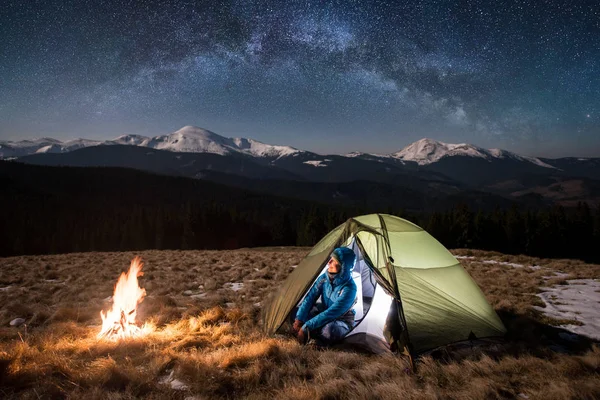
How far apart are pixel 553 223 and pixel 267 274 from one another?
75747 mm

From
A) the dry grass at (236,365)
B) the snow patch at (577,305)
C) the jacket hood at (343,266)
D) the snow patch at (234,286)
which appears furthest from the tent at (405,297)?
the snow patch at (234,286)

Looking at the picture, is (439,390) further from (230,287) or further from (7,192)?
(7,192)

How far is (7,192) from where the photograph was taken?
151250 millimetres

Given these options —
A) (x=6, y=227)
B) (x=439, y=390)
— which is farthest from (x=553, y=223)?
(x=6, y=227)

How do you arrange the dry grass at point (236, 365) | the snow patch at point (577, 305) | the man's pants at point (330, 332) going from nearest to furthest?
the dry grass at point (236, 365), the man's pants at point (330, 332), the snow patch at point (577, 305)

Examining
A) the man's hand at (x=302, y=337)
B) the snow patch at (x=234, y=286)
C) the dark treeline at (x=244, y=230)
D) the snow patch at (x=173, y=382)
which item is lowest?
the dark treeline at (x=244, y=230)

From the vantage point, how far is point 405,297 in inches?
249

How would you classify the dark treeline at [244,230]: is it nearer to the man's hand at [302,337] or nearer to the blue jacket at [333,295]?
the blue jacket at [333,295]

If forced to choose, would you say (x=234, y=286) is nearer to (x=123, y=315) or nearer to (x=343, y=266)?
(x=123, y=315)

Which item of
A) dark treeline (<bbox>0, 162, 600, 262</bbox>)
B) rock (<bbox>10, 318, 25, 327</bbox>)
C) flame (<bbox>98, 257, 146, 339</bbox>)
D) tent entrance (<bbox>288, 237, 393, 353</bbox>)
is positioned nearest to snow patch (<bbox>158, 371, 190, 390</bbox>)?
flame (<bbox>98, 257, 146, 339</bbox>)

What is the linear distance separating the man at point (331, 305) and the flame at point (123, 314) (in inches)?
149

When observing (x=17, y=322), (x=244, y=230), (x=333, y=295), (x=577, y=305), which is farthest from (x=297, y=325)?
(x=244, y=230)

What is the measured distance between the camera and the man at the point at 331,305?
6500 millimetres

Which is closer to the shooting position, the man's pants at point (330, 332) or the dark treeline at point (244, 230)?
the man's pants at point (330, 332)
